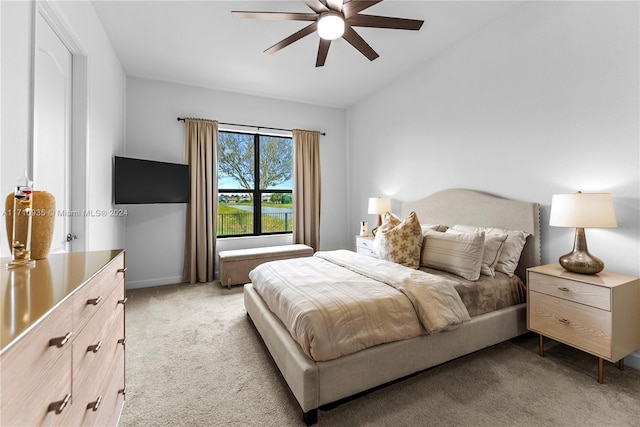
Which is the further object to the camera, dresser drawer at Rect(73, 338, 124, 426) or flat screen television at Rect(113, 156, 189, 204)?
flat screen television at Rect(113, 156, 189, 204)

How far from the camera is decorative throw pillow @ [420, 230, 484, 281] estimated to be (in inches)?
91.5

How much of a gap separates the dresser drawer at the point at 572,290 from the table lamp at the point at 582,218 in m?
0.15

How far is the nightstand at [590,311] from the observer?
181 cm

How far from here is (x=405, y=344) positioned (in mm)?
1765

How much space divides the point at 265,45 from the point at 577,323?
12.5 feet

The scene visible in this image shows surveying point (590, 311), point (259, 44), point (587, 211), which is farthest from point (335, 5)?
point (590, 311)

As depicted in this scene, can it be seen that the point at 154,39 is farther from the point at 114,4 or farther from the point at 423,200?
the point at 423,200

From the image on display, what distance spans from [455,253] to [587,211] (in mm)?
902

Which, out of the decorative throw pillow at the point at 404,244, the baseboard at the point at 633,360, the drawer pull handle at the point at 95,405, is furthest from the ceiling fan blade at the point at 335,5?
the baseboard at the point at 633,360

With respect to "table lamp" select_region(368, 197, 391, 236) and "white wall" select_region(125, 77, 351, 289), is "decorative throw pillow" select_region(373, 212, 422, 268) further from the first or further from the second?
"white wall" select_region(125, 77, 351, 289)

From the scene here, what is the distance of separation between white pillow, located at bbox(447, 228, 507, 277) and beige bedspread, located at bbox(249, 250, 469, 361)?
611 millimetres

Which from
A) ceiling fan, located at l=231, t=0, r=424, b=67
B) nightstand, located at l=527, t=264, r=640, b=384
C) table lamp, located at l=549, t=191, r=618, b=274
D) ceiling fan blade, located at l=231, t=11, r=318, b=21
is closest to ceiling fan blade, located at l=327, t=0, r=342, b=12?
ceiling fan, located at l=231, t=0, r=424, b=67

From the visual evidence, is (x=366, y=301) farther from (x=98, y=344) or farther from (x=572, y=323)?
(x=572, y=323)

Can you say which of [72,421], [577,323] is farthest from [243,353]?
[577,323]
